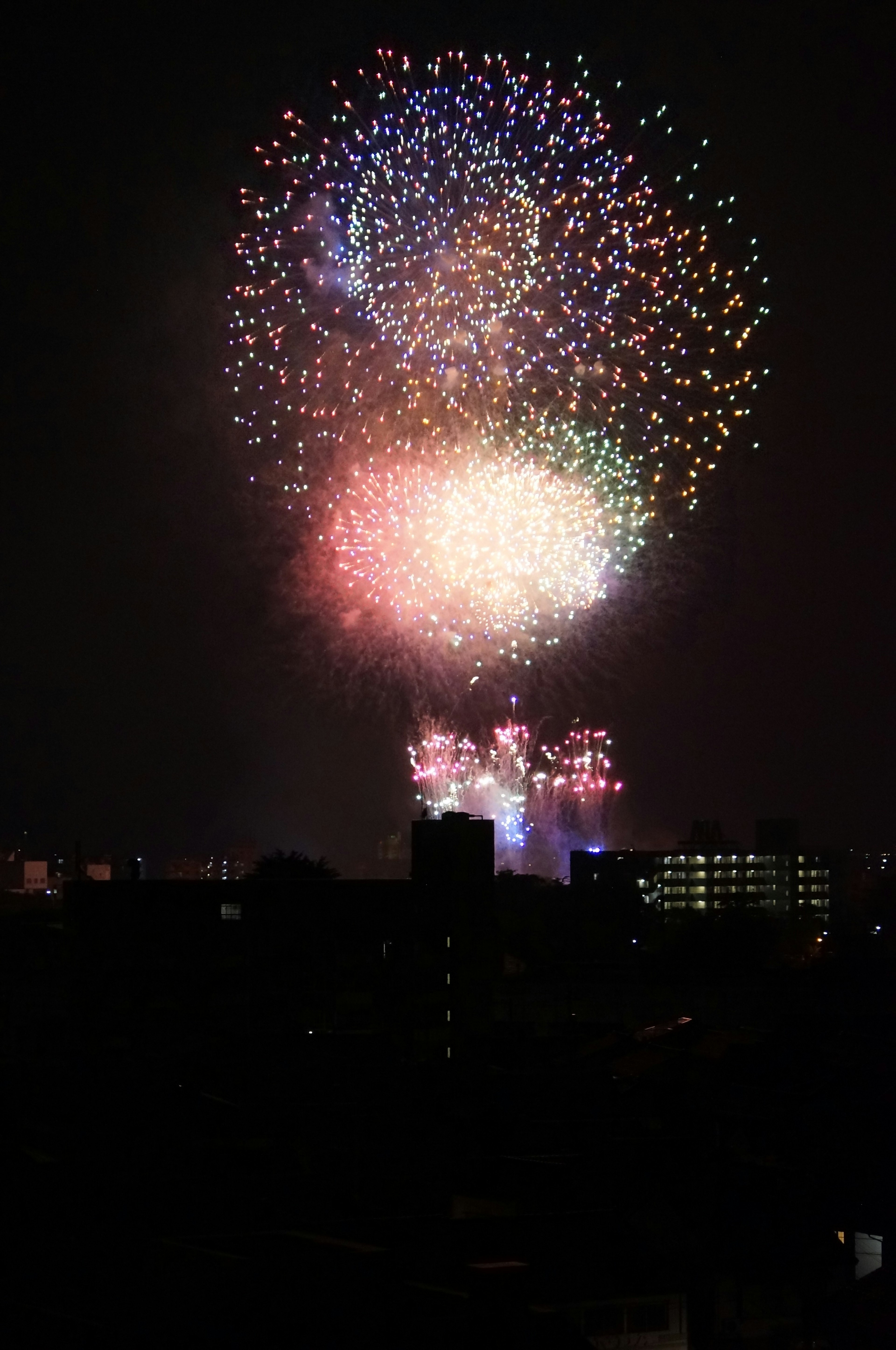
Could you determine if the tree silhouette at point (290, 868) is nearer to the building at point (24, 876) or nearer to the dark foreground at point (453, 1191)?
the dark foreground at point (453, 1191)

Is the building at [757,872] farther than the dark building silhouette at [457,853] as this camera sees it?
Result: Yes

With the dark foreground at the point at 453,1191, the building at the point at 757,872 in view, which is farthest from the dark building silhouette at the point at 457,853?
the building at the point at 757,872

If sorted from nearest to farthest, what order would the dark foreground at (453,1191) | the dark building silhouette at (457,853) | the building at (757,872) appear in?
the dark foreground at (453,1191) < the dark building silhouette at (457,853) < the building at (757,872)

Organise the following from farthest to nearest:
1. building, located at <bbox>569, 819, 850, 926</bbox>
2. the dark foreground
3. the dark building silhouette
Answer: building, located at <bbox>569, 819, 850, 926</bbox> → the dark building silhouette → the dark foreground

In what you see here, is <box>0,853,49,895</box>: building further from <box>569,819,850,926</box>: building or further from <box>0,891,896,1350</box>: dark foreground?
<box>0,891,896,1350</box>: dark foreground

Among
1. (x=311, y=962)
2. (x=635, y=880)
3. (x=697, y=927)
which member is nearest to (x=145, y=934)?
(x=311, y=962)

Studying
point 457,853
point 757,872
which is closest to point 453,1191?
point 457,853

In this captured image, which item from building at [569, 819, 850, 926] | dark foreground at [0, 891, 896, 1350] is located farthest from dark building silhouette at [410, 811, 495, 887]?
building at [569, 819, 850, 926]

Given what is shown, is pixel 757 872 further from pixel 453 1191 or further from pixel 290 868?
pixel 453 1191
